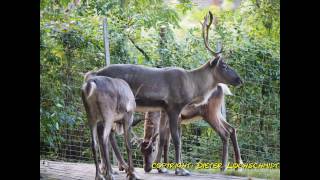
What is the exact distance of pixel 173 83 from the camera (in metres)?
6.98

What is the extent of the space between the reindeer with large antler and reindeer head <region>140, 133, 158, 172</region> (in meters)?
0.20

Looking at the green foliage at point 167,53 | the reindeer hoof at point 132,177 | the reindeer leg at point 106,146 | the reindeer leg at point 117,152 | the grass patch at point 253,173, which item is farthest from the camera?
the green foliage at point 167,53

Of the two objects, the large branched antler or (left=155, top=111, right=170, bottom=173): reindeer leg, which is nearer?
(left=155, top=111, right=170, bottom=173): reindeer leg

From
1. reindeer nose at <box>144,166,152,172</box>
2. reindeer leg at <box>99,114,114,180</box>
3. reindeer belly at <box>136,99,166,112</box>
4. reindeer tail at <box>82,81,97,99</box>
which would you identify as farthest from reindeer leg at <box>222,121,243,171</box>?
reindeer tail at <box>82,81,97,99</box>

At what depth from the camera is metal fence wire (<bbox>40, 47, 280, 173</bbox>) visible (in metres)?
7.06

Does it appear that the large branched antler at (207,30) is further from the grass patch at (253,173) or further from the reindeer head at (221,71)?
the grass patch at (253,173)

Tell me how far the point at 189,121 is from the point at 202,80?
410 mm

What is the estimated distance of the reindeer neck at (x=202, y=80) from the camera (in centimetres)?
702

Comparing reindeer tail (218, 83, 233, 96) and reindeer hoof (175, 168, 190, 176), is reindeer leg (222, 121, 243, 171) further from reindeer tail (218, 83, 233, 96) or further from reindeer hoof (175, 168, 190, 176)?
reindeer hoof (175, 168, 190, 176)

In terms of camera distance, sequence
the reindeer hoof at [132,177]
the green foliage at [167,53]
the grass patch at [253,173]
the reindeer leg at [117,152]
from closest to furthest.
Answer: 1. the reindeer hoof at [132,177]
2. the reindeer leg at [117,152]
3. the grass patch at [253,173]
4. the green foliage at [167,53]

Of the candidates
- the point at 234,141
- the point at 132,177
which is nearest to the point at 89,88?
the point at 132,177

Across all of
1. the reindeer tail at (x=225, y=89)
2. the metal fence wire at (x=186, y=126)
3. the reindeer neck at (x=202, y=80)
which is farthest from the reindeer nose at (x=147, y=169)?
the reindeer tail at (x=225, y=89)
